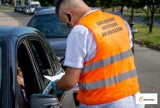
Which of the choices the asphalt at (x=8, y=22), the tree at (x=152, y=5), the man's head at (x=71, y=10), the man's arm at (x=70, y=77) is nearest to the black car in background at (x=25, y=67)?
the man's arm at (x=70, y=77)

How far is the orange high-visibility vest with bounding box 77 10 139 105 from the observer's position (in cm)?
312

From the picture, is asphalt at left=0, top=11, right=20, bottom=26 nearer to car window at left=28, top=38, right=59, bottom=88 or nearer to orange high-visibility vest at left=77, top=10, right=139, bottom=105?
car window at left=28, top=38, right=59, bottom=88

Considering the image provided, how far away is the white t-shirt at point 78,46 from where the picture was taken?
3.06 metres

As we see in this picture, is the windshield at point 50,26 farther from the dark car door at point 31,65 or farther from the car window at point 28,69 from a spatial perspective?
the car window at point 28,69

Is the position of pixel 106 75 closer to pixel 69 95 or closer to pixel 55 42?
pixel 69 95

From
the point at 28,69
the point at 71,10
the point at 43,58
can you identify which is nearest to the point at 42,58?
the point at 43,58

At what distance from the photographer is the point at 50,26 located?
10391 millimetres

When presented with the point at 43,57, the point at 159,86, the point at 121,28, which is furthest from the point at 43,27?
the point at 121,28

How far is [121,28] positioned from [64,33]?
6696 mm

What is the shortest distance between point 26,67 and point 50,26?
6.52 m

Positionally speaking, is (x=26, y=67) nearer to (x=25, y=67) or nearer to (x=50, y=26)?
(x=25, y=67)

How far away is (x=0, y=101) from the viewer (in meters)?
2.94

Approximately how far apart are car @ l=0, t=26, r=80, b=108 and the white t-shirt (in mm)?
306

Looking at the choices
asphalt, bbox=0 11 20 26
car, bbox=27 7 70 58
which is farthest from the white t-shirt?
asphalt, bbox=0 11 20 26
